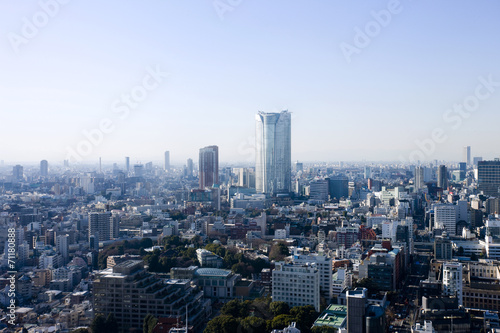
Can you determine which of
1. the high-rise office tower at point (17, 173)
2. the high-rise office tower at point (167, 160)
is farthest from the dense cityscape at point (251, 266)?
the high-rise office tower at point (167, 160)

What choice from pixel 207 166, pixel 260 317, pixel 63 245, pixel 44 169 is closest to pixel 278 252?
pixel 260 317

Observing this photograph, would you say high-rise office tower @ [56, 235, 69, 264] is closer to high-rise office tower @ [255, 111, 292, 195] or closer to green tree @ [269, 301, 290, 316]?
green tree @ [269, 301, 290, 316]

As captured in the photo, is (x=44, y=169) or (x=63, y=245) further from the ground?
(x=44, y=169)

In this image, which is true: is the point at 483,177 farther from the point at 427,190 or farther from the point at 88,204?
the point at 88,204

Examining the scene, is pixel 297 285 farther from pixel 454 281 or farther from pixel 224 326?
pixel 454 281

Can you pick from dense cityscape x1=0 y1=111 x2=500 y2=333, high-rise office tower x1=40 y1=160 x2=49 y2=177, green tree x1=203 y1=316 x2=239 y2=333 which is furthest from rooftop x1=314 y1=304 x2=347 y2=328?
high-rise office tower x1=40 y1=160 x2=49 y2=177

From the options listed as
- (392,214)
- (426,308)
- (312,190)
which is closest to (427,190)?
(312,190)
